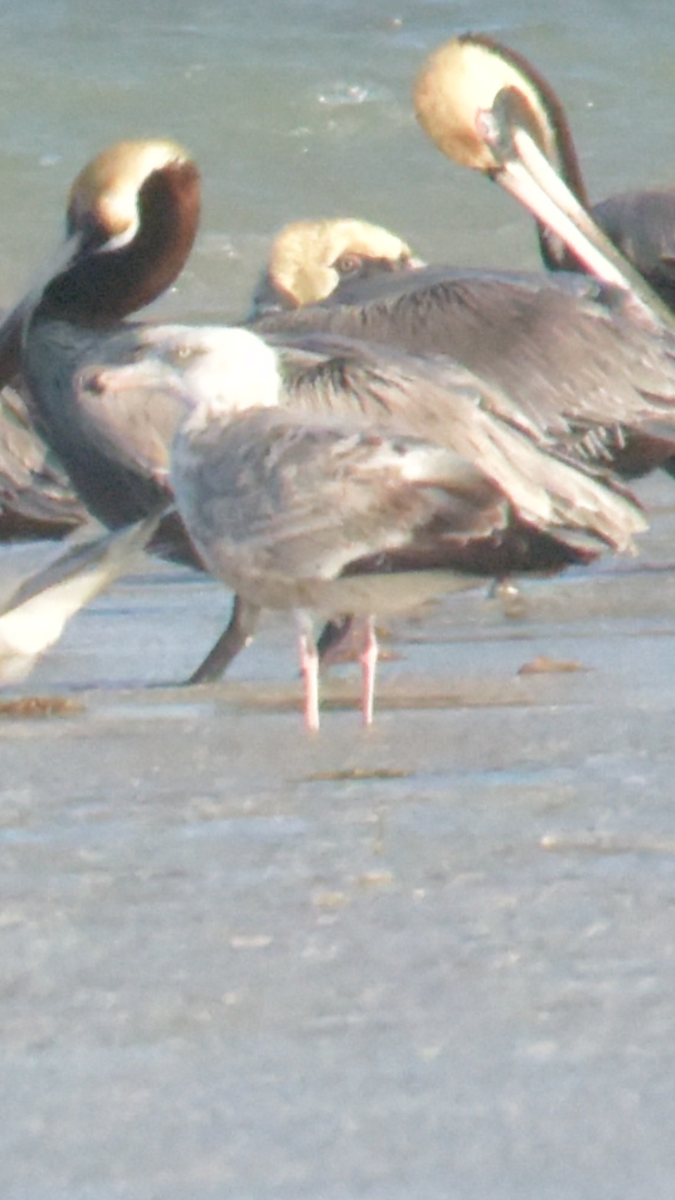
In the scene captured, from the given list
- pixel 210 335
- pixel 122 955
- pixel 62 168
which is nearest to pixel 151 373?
pixel 210 335

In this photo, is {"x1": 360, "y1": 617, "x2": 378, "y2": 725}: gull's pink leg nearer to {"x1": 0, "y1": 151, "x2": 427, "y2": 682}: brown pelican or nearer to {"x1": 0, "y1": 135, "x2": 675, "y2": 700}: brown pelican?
{"x1": 0, "y1": 151, "x2": 427, "y2": 682}: brown pelican

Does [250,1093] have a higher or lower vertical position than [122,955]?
higher

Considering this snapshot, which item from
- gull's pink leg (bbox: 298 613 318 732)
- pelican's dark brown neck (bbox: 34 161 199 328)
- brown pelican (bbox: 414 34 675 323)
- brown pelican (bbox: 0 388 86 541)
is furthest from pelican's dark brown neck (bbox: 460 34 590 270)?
gull's pink leg (bbox: 298 613 318 732)

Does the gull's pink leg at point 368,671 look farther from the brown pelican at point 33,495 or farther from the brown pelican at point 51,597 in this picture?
the brown pelican at point 33,495

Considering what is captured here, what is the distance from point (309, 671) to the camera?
16.0ft

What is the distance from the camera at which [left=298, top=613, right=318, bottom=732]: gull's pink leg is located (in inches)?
191

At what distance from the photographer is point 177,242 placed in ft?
22.2

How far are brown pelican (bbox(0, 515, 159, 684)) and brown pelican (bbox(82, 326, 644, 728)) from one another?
32cm

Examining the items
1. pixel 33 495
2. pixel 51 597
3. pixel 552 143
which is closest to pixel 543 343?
pixel 33 495

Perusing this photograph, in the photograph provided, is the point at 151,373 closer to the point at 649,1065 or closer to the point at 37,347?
the point at 37,347

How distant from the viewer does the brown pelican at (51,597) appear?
5.24 meters

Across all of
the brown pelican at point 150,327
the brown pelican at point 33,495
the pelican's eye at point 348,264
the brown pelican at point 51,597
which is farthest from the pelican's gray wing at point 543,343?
the brown pelican at point 51,597

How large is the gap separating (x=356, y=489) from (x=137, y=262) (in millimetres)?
2034

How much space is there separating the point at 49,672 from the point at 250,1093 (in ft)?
10.0
